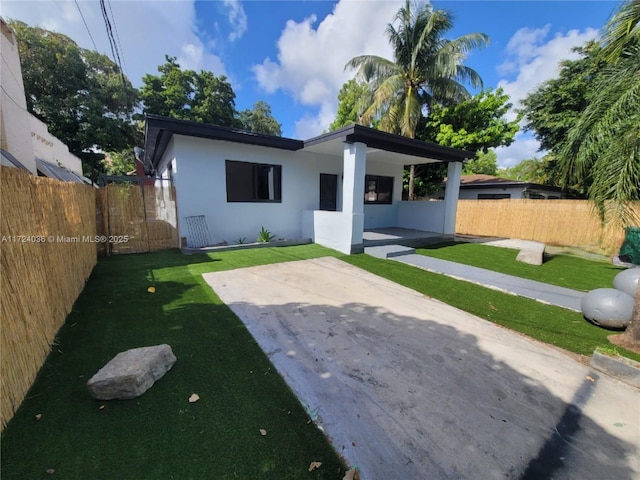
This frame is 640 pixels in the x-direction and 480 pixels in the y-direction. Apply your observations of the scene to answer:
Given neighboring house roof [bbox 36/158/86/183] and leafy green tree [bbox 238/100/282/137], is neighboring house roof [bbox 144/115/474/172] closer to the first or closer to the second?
neighboring house roof [bbox 36/158/86/183]

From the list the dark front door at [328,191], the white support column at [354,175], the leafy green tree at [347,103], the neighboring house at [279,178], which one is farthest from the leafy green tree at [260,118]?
the white support column at [354,175]

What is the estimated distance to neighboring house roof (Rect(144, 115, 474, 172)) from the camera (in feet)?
21.3

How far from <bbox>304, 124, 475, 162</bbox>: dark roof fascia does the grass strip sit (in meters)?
3.57

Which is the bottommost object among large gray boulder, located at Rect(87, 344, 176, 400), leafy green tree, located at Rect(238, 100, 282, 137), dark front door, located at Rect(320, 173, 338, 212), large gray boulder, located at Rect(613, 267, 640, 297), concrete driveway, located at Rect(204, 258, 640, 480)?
concrete driveway, located at Rect(204, 258, 640, 480)

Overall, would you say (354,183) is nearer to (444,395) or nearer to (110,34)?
(444,395)

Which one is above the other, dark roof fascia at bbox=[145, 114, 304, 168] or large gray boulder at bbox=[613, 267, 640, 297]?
dark roof fascia at bbox=[145, 114, 304, 168]

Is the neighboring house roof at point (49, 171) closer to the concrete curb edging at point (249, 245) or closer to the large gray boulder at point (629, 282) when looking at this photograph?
the concrete curb edging at point (249, 245)

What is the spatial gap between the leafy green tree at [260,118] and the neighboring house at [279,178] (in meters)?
27.1

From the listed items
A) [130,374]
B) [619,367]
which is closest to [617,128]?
[619,367]

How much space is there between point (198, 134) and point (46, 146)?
8.30 metres

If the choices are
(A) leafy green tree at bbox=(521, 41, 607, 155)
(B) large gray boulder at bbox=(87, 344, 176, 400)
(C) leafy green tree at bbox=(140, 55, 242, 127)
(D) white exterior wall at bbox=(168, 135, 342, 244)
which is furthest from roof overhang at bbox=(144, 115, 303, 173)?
(C) leafy green tree at bbox=(140, 55, 242, 127)

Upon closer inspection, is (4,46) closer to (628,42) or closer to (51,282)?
(51,282)

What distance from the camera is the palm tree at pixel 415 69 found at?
11.2 meters

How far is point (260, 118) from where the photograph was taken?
34719mm
